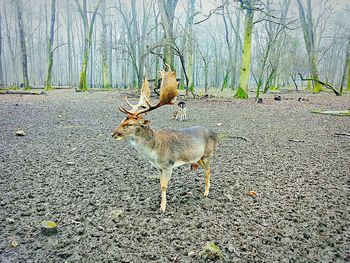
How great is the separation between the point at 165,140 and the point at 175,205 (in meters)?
0.74

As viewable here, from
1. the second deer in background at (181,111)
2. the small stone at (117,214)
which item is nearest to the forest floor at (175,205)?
the small stone at (117,214)

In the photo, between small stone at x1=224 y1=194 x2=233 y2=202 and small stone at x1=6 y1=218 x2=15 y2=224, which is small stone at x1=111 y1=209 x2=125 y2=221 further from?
A: small stone at x1=224 y1=194 x2=233 y2=202

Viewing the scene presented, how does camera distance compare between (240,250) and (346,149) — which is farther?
(346,149)

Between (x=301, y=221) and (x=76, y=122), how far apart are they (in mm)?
7119

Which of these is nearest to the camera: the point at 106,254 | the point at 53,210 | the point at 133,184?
the point at 106,254

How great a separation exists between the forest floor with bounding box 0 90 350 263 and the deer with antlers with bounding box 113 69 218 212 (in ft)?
1.43

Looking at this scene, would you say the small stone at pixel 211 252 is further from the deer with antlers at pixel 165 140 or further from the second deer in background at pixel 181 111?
the second deer in background at pixel 181 111

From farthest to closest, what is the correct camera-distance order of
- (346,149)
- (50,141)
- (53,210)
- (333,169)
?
(50,141)
(346,149)
(333,169)
(53,210)

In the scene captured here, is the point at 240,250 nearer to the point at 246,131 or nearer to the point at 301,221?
the point at 301,221

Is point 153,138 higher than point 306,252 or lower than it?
higher

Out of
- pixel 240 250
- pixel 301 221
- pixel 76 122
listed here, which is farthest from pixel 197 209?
pixel 76 122

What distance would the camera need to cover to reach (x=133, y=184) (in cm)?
368

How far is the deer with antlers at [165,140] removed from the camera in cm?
272

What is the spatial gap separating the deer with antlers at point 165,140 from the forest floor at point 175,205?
1.43 feet
